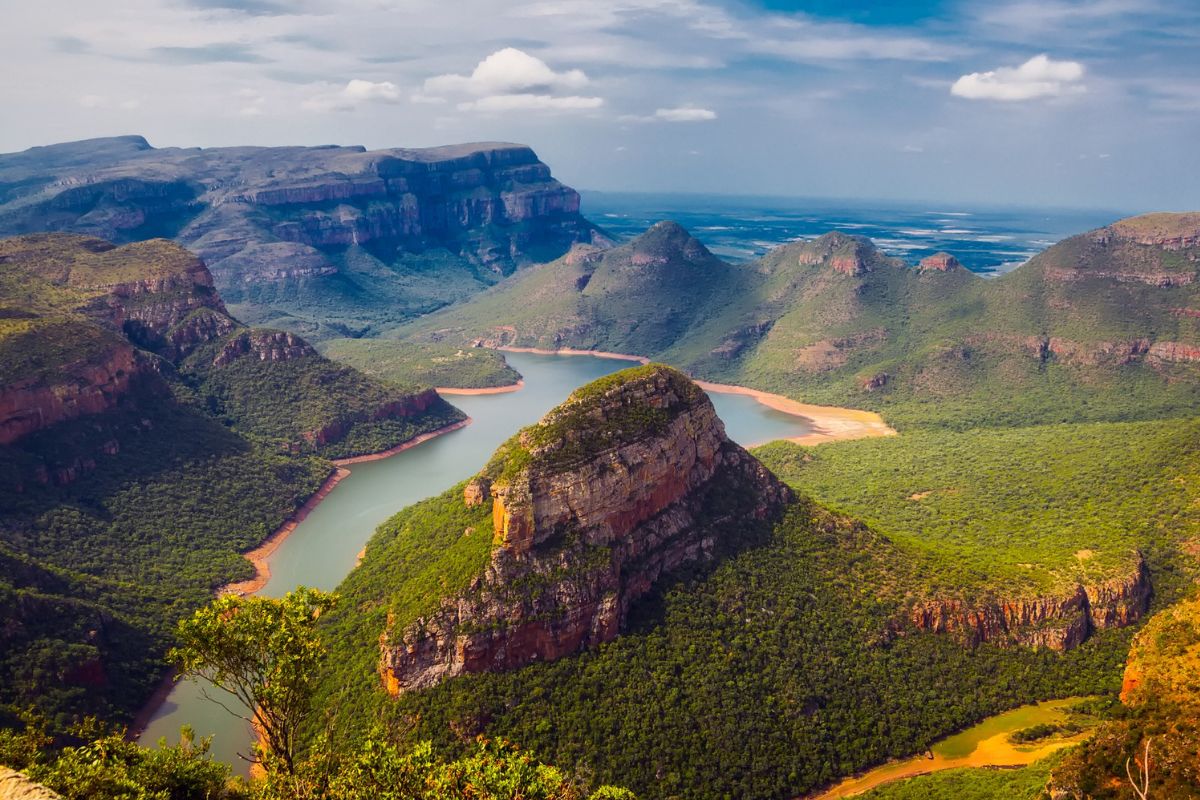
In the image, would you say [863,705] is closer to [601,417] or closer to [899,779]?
[899,779]

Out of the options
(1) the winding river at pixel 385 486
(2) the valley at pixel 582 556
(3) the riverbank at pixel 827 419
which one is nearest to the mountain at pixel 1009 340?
(3) the riverbank at pixel 827 419

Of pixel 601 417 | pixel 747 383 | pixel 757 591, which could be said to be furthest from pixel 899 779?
pixel 747 383

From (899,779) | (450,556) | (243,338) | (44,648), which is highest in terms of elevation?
(243,338)

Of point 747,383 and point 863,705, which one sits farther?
point 747,383

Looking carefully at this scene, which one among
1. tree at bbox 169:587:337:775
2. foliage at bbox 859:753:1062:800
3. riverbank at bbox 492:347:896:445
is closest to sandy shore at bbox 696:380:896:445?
riverbank at bbox 492:347:896:445

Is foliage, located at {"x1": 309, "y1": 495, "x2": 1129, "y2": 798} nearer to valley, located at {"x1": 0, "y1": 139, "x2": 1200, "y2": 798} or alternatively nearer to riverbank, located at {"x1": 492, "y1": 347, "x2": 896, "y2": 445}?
valley, located at {"x1": 0, "y1": 139, "x2": 1200, "y2": 798}

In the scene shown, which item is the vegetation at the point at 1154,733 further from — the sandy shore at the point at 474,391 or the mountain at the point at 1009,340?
the sandy shore at the point at 474,391
